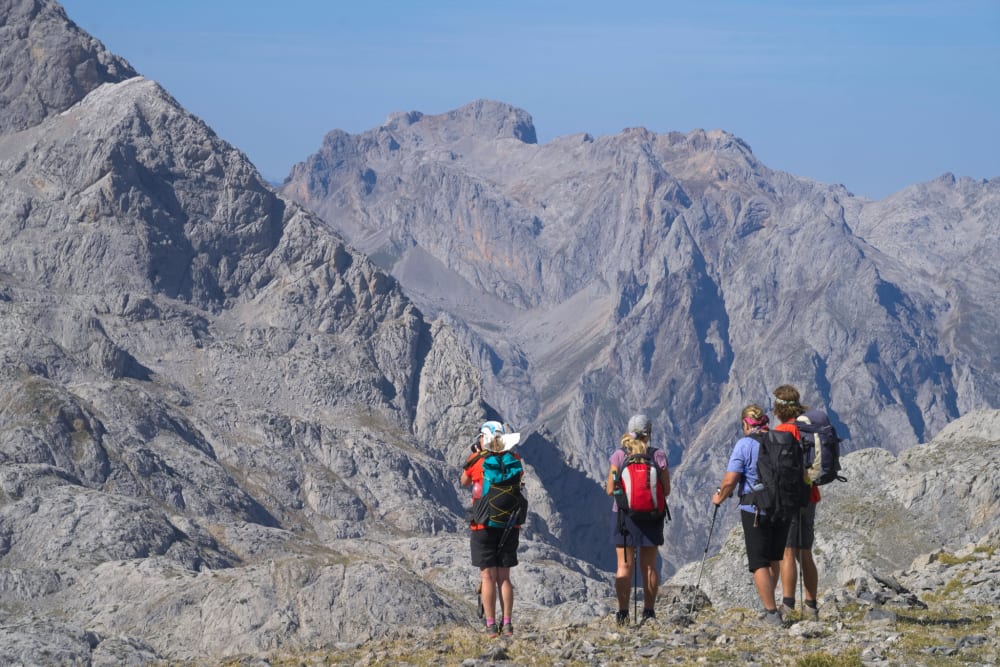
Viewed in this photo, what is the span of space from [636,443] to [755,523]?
3256 mm

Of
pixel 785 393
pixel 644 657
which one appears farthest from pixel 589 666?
pixel 785 393

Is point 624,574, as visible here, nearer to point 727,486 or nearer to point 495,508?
point 495,508

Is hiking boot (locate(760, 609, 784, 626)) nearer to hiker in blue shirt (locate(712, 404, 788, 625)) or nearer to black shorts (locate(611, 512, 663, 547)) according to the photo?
hiker in blue shirt (locate(712, 404, 788, 625))

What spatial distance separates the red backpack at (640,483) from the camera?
32.6m

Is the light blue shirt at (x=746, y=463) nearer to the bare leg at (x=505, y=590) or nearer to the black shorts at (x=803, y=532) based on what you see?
the black shorts at (x=803, y=532)

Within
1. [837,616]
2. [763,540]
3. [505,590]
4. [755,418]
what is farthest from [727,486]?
[505,590]

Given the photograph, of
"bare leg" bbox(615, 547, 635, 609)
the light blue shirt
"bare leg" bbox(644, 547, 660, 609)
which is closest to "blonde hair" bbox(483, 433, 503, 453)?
"bare leg" bbox(615, 547, 635, 609)

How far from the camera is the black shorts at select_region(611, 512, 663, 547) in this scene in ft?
108

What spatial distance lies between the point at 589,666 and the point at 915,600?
1026 centimetres

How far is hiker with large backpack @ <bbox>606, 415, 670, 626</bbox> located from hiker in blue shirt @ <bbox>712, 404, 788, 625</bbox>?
4.82 ft

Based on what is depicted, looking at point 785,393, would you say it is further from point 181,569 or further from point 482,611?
point 181,569

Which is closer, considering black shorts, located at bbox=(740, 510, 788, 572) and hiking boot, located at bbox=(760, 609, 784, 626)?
black shorts, located at bbox=(740, 510, 788, 572)

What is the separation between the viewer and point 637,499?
32.6 metres

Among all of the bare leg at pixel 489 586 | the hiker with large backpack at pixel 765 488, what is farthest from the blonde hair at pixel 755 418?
the bare leg at pixel 489 586
